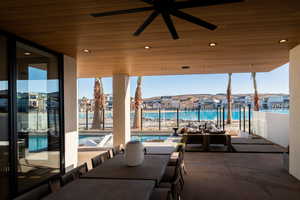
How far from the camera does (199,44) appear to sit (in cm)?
371

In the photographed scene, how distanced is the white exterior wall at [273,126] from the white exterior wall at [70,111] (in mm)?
6568

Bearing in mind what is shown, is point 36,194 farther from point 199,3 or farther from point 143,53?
point 143,53

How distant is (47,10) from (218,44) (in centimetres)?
278

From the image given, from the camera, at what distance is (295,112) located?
4027 millimetres

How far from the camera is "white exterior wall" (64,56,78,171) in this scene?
179 inches

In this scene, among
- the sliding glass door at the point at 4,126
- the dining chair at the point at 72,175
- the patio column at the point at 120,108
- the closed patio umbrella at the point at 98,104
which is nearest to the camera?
the dining chair at the point at 72,175

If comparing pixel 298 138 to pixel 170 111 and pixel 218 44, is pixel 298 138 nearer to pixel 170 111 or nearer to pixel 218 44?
pixel 218 44

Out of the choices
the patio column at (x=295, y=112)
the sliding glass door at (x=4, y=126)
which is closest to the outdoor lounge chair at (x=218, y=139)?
the patio column at (x=295, y=112)

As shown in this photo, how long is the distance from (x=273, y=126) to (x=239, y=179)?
460 cm

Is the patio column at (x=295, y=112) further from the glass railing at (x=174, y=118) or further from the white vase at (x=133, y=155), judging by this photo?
the glass railing at (x=174, y=118)

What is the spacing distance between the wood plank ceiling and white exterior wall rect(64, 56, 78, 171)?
13.3 inches

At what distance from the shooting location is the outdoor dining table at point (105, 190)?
5.89 ft

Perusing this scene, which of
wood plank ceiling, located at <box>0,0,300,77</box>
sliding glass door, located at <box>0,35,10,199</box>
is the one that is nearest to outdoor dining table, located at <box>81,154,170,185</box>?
sliding glass door, located at <box>0,35,10,199</box>

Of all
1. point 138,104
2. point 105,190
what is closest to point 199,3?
point 105,190
